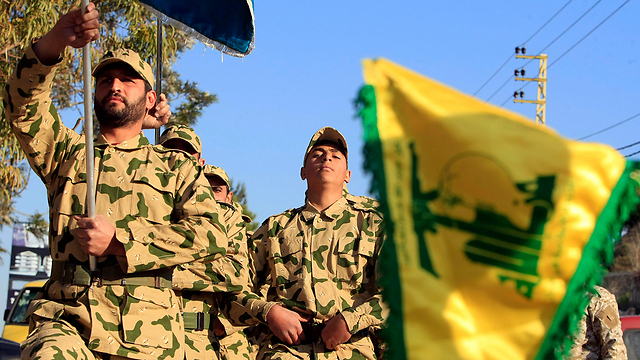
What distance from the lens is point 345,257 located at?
5434 mm

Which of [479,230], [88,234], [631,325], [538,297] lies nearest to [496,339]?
[538,297]

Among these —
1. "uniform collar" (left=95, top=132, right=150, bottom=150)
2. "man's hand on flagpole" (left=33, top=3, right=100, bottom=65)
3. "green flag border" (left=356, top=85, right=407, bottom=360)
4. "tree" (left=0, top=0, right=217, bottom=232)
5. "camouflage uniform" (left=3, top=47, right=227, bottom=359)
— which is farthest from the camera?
"tree" (left=0, top=0, right=217, bottom=232)

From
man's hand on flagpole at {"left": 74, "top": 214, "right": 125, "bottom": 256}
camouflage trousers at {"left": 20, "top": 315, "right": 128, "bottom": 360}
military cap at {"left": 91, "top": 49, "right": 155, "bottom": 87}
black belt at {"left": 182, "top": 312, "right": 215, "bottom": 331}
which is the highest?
military cap at {"left": 91, "top": 49, "right": 155, "bottom": 87}

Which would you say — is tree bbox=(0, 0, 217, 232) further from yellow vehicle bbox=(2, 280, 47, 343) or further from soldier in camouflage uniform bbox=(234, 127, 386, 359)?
soldier in camouflage uniform bbox=(234, 127, 386, 359)

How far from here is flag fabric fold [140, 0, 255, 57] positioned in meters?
4.68

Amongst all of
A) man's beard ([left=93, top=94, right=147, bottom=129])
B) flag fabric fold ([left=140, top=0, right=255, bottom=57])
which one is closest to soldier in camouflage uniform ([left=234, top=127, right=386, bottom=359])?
flag fabric fold ([left=140, top=0, right=255, bottom=57])

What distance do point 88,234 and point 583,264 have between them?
2267 mm

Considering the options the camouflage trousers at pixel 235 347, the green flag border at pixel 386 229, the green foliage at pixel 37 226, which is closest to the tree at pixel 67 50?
the green foliage at pixel 37 226

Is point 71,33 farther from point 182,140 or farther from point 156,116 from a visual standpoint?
point 182,140

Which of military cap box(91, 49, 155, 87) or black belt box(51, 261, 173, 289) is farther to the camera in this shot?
military cap box(91, 49, 155, 87)

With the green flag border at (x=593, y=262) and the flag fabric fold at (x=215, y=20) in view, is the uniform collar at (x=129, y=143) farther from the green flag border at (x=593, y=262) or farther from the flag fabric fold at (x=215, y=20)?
the green flag border at (x=593, y=262)

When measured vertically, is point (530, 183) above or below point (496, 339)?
above

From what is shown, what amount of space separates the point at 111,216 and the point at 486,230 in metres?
2.26

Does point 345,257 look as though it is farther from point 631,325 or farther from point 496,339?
point 631,325
